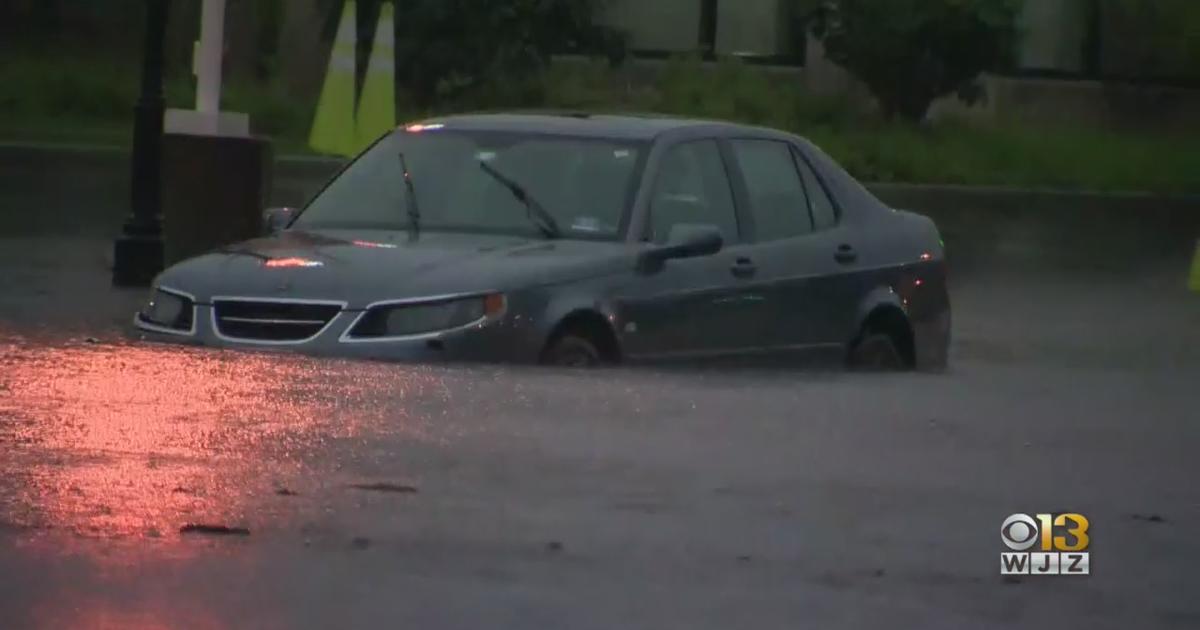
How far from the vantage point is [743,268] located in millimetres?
11633

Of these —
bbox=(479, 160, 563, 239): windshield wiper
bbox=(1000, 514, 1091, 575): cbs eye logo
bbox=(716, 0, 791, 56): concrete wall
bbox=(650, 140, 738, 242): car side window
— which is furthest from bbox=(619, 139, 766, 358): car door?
bbox=(716, 0, 791, 56): concrete wall

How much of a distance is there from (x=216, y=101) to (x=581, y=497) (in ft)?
30.0

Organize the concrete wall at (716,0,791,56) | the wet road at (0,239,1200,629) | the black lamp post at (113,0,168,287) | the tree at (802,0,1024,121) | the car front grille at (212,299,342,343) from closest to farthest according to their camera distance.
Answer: the wet road at (0,239,1200,629), the car front grille at (212,299,342,343), the black lamp post at (113,0,168,287), the tree at (802,0,1024,121), the concrete wall at (716,0,791,56)

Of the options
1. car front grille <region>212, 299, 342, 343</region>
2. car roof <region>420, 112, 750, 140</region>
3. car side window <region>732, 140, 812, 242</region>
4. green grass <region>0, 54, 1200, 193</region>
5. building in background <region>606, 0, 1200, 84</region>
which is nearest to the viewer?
car front grille <region>212, 299, 342, 343</region>

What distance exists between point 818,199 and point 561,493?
472 cm

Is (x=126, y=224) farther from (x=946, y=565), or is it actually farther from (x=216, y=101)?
(x=946, y=565)

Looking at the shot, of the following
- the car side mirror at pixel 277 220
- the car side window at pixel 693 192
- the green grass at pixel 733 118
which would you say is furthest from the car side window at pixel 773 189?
the green grass at pixel 733 118

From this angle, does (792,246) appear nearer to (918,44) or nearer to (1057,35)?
(918,44)

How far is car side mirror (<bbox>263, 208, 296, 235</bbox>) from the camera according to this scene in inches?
467

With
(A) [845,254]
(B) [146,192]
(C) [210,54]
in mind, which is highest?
(C) [210,54]

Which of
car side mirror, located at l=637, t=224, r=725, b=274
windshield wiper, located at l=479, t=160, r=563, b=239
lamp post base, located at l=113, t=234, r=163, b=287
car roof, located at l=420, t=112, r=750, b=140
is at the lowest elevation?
lamp post base, located at l=113, t=234, r=163, b=287

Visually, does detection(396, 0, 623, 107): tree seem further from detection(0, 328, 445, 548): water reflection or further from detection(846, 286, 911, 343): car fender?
detection(0, 328, 445, 548): water reflection

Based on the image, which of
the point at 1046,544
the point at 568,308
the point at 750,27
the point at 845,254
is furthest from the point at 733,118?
the point at 1046,544

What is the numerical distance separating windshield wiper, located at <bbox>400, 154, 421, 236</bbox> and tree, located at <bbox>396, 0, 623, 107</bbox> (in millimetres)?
19641
